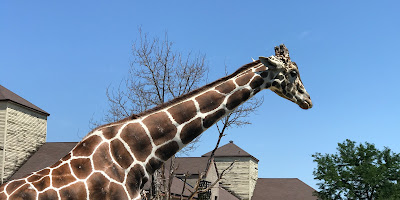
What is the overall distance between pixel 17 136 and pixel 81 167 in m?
30.7

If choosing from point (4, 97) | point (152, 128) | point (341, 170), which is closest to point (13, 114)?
point (4, 97)

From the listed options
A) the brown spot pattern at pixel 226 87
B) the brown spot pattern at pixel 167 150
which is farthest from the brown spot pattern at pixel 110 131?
the brown spot pattern at pixel 226 87

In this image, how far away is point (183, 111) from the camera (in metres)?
7.02

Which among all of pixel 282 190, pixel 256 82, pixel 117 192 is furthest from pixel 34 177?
pixel 282 190

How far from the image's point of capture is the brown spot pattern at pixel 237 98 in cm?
721

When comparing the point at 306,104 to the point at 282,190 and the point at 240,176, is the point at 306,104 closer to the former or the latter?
the point at 240,176

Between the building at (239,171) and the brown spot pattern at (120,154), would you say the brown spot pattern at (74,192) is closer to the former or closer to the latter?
the brown spot pattern at (120,154)

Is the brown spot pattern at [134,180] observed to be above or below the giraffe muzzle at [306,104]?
below

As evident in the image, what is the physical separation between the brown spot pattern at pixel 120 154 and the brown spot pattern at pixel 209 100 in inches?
48.8

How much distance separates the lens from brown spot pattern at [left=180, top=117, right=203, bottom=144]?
22.9 feet

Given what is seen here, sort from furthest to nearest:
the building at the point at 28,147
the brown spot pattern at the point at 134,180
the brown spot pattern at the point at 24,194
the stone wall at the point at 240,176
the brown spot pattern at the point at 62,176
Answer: the stone wall at the point at 240,176, the building at the point at 28,147, the brown spot pattern at the point at 134,180, the brown spot pattern at the point at 62,176, the brown spot pattern at the point at 24,194

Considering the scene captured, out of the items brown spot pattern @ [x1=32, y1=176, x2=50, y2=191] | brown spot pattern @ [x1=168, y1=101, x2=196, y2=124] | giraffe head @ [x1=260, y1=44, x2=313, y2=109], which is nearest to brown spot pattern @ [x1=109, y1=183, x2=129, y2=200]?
brown spot pattern @ [x1=32, y1=176, x2=50, y2=191]

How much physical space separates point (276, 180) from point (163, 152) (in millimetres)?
53193

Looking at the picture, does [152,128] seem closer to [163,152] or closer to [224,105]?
[163,152]
